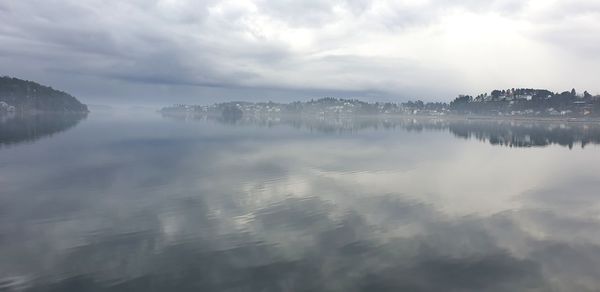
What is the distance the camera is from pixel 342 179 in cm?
4788

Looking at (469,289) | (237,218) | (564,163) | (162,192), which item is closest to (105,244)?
(237,218)

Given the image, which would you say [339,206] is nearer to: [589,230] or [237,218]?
[237,218]

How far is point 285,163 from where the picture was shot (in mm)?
61844

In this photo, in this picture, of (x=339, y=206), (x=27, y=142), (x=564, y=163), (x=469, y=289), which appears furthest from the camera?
(x=27, y=142)

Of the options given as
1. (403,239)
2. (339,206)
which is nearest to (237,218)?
(339,206)

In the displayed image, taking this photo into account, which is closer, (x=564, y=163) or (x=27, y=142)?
(x=564, y=163)

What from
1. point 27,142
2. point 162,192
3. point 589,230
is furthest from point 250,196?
point 27,142

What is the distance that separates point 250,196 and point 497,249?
2407 cm

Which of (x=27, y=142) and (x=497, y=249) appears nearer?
(x=497, y=249)

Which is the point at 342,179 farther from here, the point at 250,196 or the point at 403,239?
the point at 403,239

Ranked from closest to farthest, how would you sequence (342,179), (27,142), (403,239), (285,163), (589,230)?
(403,239) → (589,230) → (342,179) → (285,163) → (27,142)

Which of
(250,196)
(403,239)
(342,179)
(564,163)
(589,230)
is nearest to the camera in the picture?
(403,239)

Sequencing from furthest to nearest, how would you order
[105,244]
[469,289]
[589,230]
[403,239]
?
[589,230]
[403,239]
[105,244]
[469,289]

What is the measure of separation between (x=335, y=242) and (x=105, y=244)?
16.4 m
